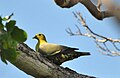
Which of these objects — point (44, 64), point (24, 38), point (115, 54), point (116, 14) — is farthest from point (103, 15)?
point (115, 54)

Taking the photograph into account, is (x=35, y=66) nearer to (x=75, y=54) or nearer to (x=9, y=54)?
(x=9, y=54)

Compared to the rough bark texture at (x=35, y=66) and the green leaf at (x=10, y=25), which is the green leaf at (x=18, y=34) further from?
the rough bark texture at (x=35, y=66)

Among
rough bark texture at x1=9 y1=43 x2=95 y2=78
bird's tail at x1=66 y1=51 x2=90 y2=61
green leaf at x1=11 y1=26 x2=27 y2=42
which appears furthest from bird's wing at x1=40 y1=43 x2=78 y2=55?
green leaf at x1=11 y1=26 x2=27 y2=42

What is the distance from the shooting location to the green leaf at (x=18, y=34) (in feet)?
3.14

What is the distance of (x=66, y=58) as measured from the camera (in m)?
2.72

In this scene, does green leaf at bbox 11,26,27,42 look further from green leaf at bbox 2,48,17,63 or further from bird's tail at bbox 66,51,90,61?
bird's tail at bbox 66,51,90,61

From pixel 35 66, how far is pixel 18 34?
0.81 m

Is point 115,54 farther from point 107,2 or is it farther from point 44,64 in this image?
point 107,2

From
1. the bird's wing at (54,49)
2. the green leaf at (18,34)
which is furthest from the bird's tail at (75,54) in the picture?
the green leaf at (18,34)

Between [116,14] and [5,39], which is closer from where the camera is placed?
[116,14]

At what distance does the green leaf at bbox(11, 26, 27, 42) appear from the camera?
3.14ft

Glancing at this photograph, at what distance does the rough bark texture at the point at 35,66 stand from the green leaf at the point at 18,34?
2.10ft

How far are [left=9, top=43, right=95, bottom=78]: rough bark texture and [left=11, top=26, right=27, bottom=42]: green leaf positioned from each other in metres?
0.64

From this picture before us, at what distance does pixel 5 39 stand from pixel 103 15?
761 millimetres
